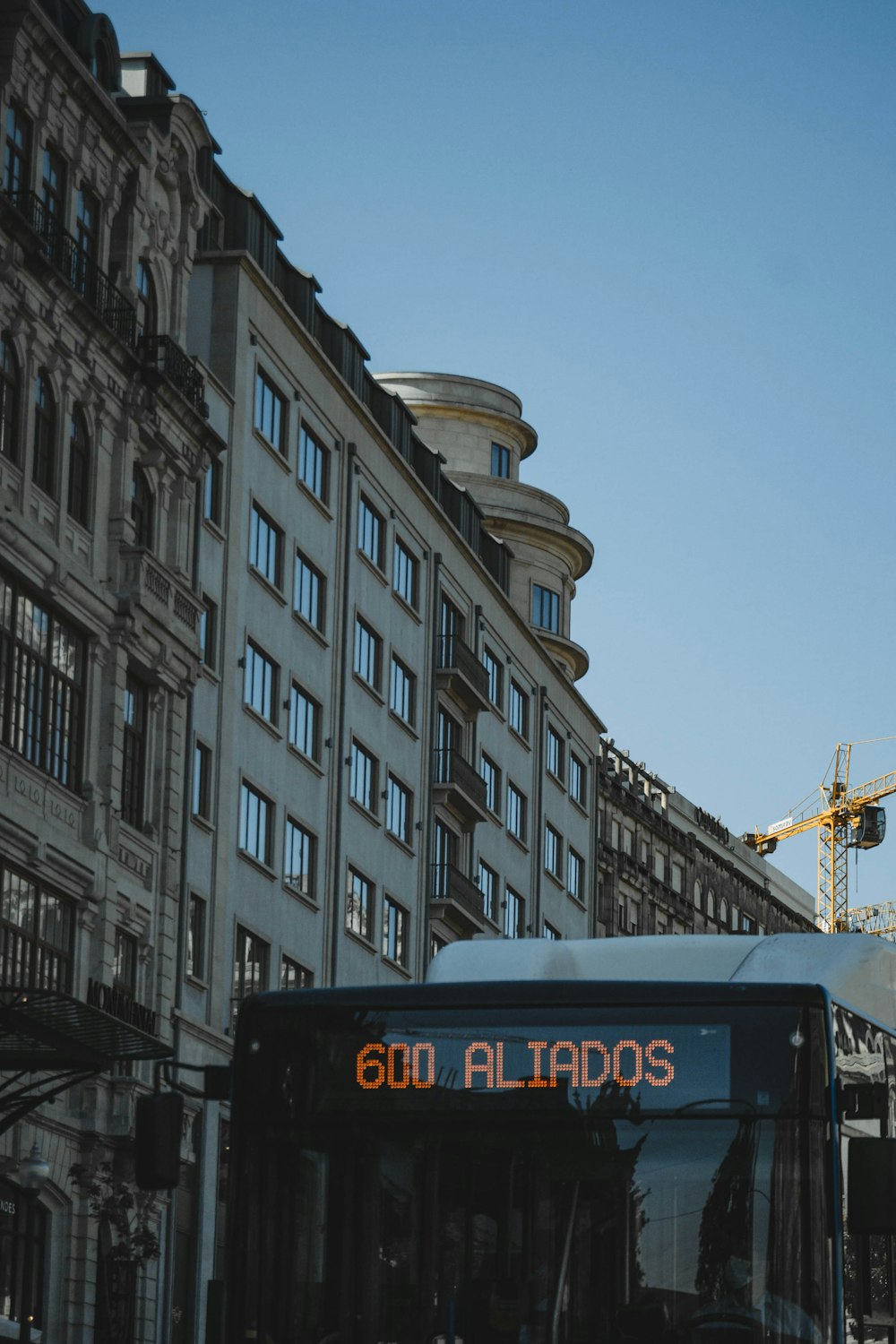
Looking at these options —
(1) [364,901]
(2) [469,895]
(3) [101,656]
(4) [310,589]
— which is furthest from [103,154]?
(2) [469,895]

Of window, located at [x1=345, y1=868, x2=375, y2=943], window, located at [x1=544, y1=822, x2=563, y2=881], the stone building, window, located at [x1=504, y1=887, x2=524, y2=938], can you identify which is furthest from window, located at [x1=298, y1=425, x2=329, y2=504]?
window, located at [x1=544, y1=822, x2=563, y2=881]

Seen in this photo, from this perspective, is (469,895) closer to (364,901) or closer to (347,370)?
(364,901)

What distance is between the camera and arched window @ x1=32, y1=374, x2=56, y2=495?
3734 cm

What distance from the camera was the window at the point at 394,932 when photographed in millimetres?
55750

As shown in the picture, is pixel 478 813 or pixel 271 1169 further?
pixel 478 813

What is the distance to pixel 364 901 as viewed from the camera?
54406 mm

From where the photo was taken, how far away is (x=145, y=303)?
4278cm

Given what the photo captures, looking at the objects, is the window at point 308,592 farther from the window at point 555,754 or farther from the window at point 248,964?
the window at point 555,754

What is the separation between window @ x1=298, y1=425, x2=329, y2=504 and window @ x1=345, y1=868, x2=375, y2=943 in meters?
8.39

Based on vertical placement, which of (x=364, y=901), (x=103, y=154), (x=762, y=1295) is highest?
(x=103, y=154)

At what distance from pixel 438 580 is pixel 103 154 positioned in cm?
2249

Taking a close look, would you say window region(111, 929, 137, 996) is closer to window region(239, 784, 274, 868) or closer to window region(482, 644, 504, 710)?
window region(239, 784, 274, 868)

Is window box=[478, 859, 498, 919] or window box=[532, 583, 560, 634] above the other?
window box=[532, 583, 560, 634]

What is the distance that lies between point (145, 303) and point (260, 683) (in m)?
8.79
